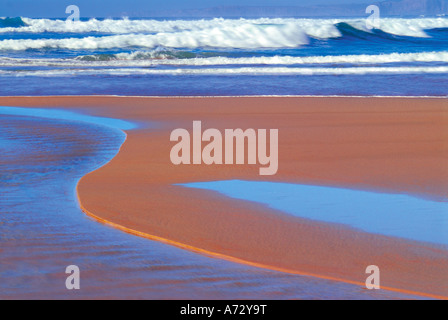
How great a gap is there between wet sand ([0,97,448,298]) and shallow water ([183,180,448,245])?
0.18 metres

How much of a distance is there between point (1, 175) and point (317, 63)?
56.8ft

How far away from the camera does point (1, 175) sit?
21.1ft

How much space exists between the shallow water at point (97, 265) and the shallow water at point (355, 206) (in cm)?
122

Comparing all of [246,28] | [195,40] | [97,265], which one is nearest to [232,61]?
[195,40]

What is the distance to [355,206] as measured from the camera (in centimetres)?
548

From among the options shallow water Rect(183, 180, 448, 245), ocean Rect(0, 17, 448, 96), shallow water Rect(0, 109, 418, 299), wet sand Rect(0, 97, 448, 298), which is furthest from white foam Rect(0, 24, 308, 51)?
shallow water Rect(183, 180, 448, 245)

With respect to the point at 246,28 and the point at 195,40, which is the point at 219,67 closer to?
the point at 195,40

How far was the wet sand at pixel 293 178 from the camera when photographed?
4254 mm

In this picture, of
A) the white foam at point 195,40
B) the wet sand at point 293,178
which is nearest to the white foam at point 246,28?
the white foam at point 195,40

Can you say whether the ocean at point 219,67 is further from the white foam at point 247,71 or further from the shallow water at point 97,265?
the shallow water at point 97,265

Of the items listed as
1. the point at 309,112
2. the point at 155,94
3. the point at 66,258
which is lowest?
the point at 66,258

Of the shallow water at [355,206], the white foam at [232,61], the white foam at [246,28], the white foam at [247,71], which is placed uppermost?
the white foam at [246,28]

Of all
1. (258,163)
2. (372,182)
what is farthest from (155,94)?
(372,182)
